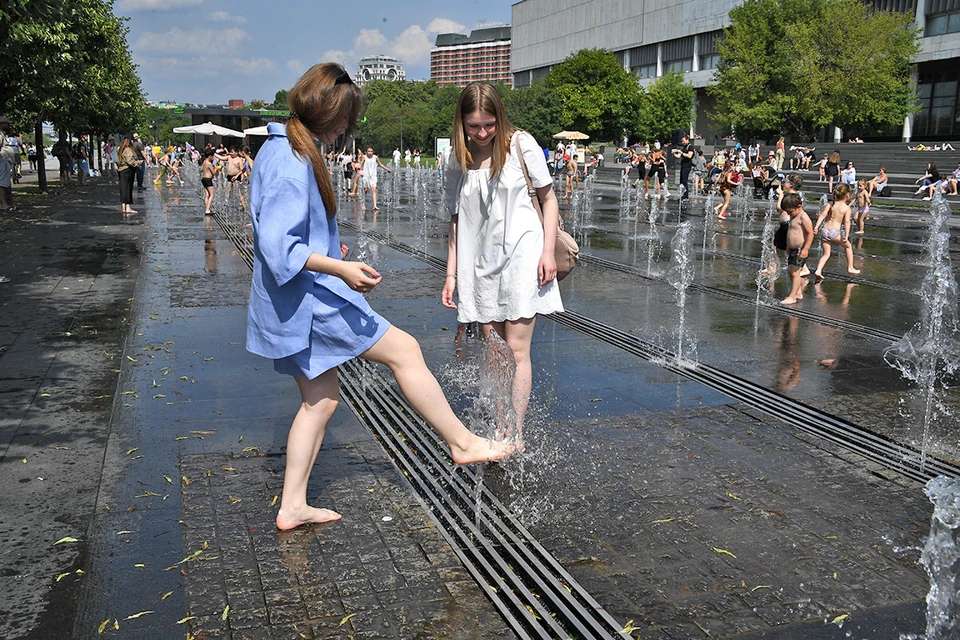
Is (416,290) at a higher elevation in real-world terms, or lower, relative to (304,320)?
lower

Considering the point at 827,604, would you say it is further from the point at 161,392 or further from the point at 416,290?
the point at 416,290

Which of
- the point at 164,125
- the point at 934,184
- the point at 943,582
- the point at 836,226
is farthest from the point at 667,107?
the point at 164,125

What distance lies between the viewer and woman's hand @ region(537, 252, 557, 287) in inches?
176

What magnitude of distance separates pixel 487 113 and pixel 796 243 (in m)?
6.78

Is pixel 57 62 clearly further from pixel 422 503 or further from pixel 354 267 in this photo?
pixel 354 267

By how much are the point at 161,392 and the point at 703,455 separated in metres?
3.52

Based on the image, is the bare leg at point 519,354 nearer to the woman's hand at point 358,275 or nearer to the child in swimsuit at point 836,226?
the woman's hand at point 358,275

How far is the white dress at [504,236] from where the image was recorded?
14.4 feet

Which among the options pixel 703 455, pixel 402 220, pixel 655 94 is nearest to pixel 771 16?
pixel 655 94

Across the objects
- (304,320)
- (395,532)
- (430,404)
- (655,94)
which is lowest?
(395,532)

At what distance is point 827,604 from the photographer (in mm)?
3275

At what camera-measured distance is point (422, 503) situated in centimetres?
416

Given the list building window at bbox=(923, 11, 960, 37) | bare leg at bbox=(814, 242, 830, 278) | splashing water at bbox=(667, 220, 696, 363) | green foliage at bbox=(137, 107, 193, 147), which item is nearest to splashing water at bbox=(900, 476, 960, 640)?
splashing water at bbox=(667, 220, 696, 363)

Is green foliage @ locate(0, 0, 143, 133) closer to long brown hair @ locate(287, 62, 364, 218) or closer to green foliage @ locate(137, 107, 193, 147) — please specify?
long brown hair @ locate(287, 62, 364, 218)
